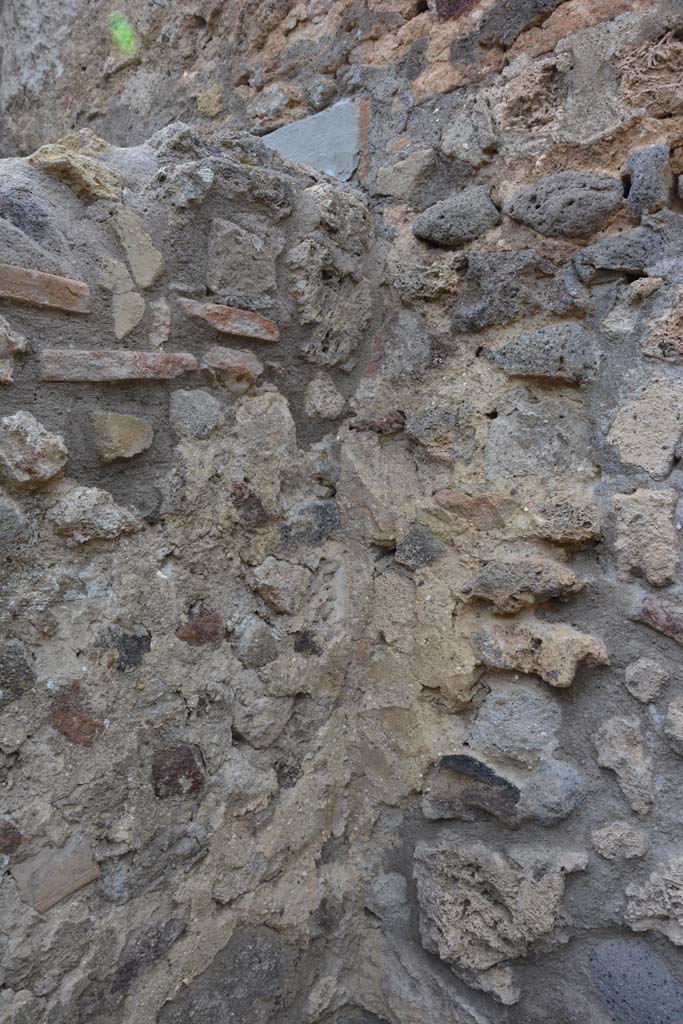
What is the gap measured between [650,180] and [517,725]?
1.13m

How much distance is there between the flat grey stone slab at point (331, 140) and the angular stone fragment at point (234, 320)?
0.56 meters

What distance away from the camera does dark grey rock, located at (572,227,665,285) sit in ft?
4.51

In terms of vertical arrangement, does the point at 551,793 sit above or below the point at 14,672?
below

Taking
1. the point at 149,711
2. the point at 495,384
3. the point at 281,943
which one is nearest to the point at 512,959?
the point at 281,943

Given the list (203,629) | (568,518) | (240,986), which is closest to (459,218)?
(568,518)

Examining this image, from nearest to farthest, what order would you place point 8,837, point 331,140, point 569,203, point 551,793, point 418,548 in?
point 8,837
point 551,793
point 569,203
point 418,548
point 331,140

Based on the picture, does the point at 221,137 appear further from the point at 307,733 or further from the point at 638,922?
the point at 638,922

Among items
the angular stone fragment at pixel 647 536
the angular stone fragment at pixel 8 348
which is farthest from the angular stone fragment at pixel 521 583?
the angular stone fragment at pixel 8 348

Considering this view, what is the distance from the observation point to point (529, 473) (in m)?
1.45

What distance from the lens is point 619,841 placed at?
128 centimetres

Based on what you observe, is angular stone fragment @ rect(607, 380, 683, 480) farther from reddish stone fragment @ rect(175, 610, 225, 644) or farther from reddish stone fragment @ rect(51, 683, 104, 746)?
reddish stone fragment @ rect(51, 683, 104, 746)

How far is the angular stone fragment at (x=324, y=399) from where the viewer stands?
5.27ft

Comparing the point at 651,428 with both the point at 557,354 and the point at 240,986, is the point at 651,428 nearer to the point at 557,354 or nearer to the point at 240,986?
the point at 557,354

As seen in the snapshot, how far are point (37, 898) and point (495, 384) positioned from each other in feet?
4.26
